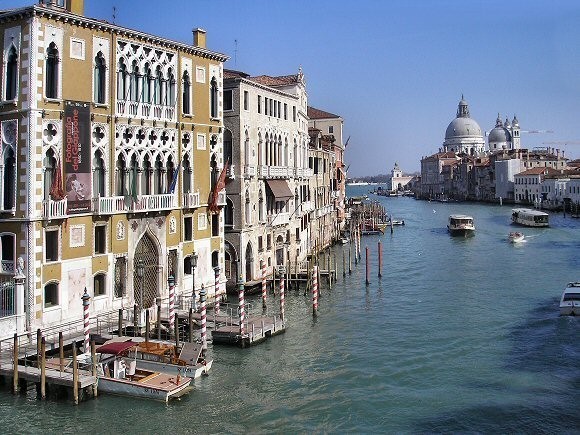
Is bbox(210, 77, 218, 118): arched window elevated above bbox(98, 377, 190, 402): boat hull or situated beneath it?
elevated above

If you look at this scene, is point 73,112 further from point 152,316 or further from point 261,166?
point 261,166

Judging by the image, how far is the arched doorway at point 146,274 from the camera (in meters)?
17.9

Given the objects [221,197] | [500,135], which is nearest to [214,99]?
[221,197]

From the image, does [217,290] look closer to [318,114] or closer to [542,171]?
[318,114]

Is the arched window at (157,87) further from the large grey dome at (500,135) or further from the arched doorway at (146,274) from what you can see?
the large grey dome at (500,135)

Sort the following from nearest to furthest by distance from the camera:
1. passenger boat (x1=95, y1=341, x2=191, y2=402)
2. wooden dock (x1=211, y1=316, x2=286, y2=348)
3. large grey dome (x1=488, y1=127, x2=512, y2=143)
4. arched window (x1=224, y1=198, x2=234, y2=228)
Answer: passenger boat (x1=95, y1=341, x2=191, y2=402) → wooden dock (x1=211, y1=316, x2=286, y2=348) → arched window (x1=224, y1=198, x2=234, y2=228) → large grey dome (x1=488, y1=127, x2=512, y2=143)

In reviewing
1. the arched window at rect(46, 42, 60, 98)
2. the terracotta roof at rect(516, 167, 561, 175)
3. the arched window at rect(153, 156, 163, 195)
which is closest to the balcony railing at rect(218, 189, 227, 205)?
the arched window at rect(153, 156, 163, 195)

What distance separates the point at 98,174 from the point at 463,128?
486 ft

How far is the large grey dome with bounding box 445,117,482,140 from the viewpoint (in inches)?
6122

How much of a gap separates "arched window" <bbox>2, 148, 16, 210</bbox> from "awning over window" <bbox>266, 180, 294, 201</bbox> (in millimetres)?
12247

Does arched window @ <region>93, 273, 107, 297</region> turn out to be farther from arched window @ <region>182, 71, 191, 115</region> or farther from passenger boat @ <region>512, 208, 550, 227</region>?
passenger boat @ <region>512, 208, 550, 227</region>

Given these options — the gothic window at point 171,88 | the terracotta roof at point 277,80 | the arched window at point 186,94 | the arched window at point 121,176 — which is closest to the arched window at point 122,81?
the arched window at point 121,176

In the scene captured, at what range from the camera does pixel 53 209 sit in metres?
15.2

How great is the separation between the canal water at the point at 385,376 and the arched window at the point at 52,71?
22.7 ft
